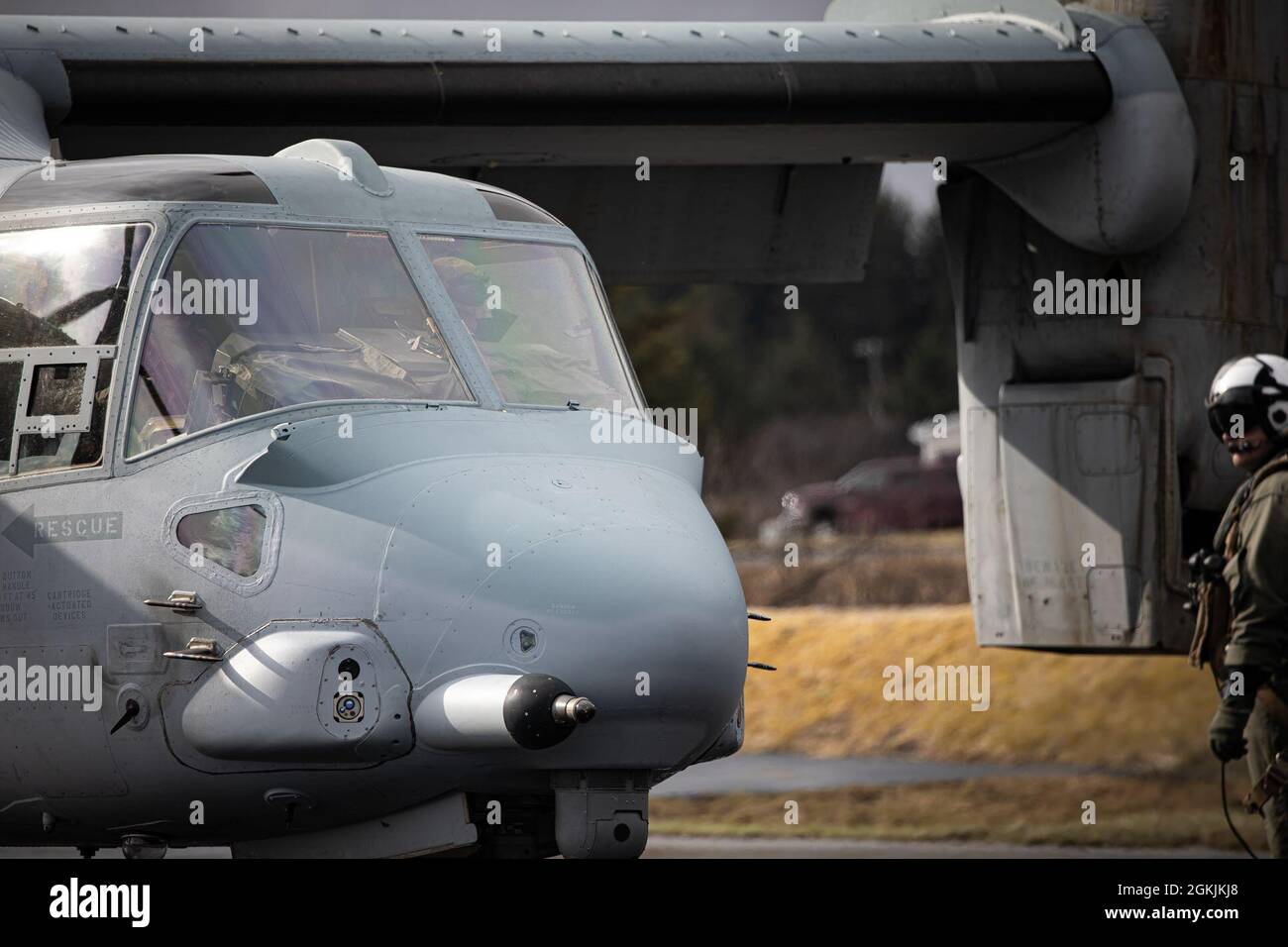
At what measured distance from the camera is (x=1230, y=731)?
796 centimetres

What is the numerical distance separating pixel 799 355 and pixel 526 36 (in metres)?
49.8

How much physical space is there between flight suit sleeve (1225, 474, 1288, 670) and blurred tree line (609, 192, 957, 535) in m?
32.7

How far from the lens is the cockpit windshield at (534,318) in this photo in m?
7.47

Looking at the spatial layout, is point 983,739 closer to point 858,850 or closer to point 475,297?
point 858,850

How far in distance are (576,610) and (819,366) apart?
56.1 m

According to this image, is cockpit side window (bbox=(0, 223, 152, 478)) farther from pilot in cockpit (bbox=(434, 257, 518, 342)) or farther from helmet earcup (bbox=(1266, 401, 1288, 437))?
helmet earcup (bbox=(1266, 401, 1288, 437))

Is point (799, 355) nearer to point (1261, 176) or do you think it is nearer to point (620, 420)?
point (1261, 176)

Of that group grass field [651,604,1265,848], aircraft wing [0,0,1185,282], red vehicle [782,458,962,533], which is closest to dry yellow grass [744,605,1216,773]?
grass field [651,604,1265,848]

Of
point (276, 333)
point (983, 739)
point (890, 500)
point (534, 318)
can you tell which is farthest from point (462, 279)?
point (890, 500)

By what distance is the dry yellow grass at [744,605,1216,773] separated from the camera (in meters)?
16.5

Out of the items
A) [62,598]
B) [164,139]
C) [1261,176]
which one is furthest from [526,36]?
[62,598]

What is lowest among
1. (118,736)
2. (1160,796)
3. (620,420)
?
(1160,796)

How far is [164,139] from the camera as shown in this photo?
1120 centimetres
